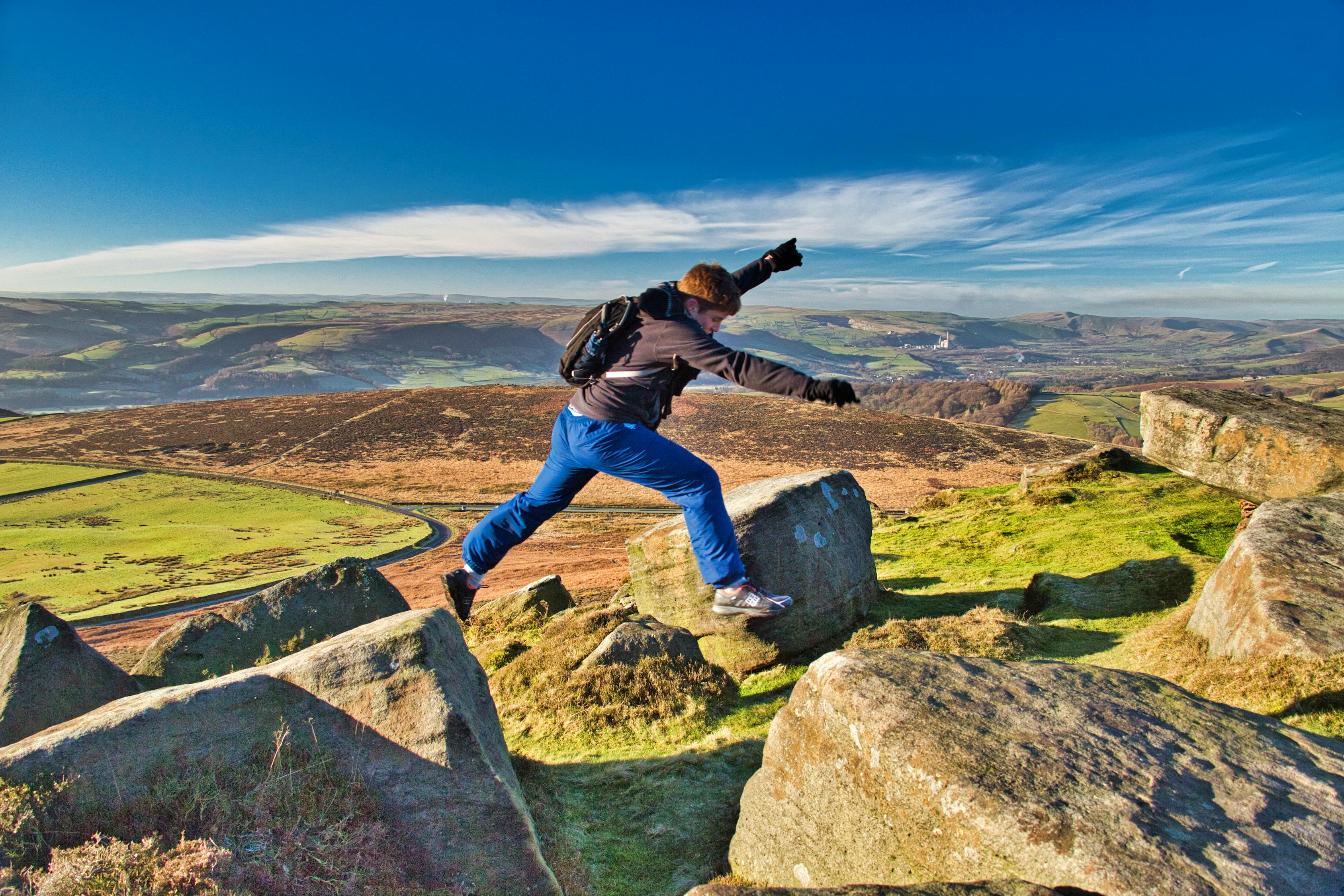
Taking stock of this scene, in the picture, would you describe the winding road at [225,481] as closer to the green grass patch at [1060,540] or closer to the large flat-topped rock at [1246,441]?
the green grass patch at [1060,540]

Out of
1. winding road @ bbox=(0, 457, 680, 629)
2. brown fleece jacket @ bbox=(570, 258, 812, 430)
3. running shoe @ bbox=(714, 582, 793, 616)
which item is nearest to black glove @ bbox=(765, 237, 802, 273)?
brown fleece jacket @ bbox=(570, 258, 812, 430)

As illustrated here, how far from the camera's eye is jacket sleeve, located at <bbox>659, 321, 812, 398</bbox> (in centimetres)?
464

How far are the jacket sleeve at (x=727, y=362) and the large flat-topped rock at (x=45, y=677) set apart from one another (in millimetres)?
5715

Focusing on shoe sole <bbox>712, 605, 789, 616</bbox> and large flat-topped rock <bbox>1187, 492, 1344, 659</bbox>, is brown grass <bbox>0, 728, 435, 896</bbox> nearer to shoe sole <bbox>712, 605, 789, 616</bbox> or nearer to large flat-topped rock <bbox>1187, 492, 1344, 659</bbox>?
shoe sole <bbox>712, 605, 789, 616</bbox>

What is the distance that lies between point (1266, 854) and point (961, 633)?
4.22 m

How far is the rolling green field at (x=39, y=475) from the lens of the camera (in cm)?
5231

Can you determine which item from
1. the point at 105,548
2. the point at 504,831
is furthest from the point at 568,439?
the point at 105,548

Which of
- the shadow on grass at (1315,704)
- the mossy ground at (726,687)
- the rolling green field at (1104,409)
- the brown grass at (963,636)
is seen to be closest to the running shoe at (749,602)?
the mossy ground at (726,687)

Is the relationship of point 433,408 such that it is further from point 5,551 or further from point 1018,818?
point 1018,818

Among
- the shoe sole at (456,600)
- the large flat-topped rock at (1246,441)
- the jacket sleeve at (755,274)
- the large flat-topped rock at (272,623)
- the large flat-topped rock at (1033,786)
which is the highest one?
the jacket sleeve at (755,274)

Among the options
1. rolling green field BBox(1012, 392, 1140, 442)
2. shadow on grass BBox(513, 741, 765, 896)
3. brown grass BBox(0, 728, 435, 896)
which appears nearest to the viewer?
brown grass BBox(0, 728, 435, 896)

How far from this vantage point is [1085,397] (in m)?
131

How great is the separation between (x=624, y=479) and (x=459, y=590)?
108 inches

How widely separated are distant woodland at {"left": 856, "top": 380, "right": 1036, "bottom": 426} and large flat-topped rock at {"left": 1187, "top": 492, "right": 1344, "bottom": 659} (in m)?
106
